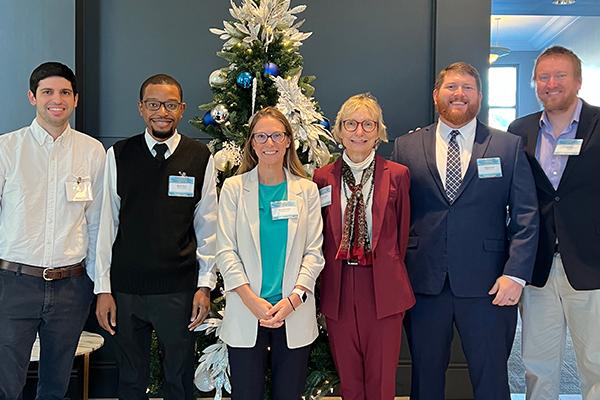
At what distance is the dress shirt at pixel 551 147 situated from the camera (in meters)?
2.59

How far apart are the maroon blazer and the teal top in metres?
0.22

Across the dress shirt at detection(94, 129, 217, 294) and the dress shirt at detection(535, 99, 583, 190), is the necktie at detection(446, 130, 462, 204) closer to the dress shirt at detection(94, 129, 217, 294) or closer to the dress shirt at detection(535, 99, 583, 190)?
the dress shirt at detection(535, 99, 583, 190)

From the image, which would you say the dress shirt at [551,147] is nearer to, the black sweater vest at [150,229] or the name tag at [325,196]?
the name tag at [325,196]

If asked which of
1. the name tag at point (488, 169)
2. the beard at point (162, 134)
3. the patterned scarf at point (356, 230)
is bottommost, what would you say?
the patterned scarf at point (356, 230)

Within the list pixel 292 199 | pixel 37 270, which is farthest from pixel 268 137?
pixel 37 270

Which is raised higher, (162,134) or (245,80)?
(245,80)

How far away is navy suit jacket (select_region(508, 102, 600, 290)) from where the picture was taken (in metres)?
2.53

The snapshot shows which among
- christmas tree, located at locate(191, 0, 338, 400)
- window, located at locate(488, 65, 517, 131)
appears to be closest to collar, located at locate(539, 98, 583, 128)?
christmas tree, located at locate(191, 0, 338, 400)

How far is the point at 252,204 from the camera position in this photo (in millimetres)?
2357

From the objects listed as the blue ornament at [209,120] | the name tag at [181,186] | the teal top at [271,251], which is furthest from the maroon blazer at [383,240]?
the blue ornament at [209,120]

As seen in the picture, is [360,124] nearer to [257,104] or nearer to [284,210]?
[284,210]

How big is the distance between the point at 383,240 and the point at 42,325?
1.50 metres

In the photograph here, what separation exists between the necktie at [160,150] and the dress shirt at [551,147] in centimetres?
173

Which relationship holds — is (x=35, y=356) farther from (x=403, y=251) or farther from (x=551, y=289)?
(x=551, y=289)
